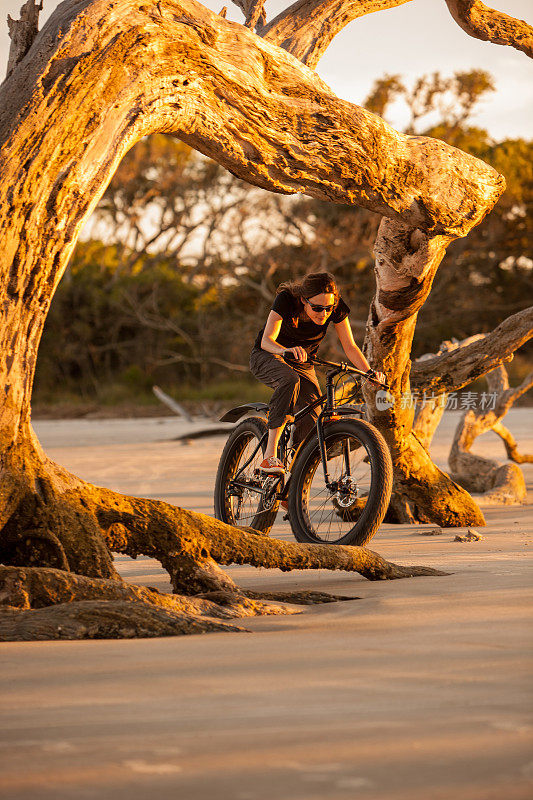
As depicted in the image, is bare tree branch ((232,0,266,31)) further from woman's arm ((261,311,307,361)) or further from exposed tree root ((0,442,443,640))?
exposed tree root ((0,442,443,640))

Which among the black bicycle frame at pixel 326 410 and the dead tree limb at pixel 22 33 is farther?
the black bicycle frame at pixel 326 410

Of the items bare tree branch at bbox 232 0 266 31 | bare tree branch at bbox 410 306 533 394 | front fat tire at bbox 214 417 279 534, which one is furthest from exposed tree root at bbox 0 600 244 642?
bare tree branch at bbox 410 306 533 394

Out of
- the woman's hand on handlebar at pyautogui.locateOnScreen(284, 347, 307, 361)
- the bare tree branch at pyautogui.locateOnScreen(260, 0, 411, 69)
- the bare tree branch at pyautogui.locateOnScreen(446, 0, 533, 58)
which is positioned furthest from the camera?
the bare tree branch at pyautogui.locateOnScreen(446, 0, 533, 58)

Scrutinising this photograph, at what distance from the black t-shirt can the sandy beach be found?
2174 mm

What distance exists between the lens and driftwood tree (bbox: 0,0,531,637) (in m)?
4.32

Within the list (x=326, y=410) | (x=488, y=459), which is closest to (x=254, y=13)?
(x=326, y=410)

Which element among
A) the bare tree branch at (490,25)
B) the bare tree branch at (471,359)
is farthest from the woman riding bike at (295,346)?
the bare tree branch at (490,25)

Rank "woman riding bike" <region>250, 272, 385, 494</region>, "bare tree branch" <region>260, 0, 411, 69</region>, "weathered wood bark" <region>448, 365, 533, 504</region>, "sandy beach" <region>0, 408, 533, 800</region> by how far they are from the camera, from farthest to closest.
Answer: "weathered wood bark" <region>448, 365, 533, 504</region>
"bare tree branch" <region>260, 0, 411, 69</region>
"woman riding bike" <region>250, 272, 385, 494</region>
"sandy beach" <region>0, 408, 533, 800</region>

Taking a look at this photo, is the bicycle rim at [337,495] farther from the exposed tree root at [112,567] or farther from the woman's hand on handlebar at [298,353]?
the exposed tree root at [112,567]

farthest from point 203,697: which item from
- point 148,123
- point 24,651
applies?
point 148,123

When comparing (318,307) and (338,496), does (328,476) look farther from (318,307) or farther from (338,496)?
(318,307)

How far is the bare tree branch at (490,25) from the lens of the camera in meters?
7.57

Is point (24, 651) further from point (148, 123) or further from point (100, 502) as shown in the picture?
point (148, 123)

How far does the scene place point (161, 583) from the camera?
5375 millimetres
